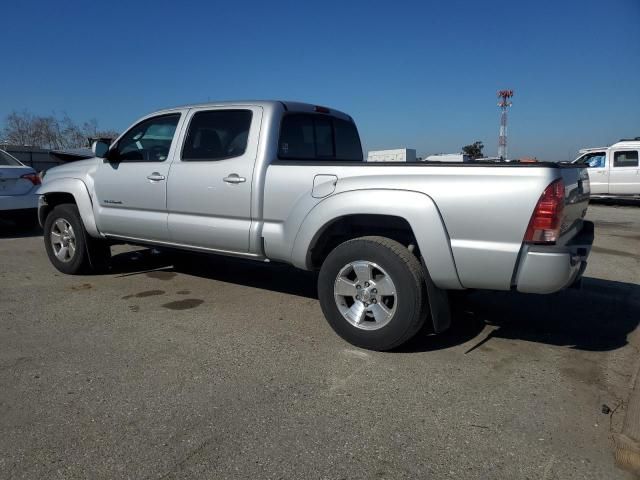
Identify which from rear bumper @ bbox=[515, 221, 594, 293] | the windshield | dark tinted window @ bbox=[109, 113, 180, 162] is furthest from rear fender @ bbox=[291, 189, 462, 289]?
the windshield

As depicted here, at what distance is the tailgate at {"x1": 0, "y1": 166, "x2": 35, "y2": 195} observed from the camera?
8859 mm

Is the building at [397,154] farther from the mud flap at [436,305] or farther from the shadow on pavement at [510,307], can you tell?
the mud flap at [436,305]

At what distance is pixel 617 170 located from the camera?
57.3 ft

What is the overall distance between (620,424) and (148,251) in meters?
6.42

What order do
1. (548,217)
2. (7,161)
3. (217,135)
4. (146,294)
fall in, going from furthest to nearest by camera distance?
(7,161)
(146,294)
(217,135)
(548,217)

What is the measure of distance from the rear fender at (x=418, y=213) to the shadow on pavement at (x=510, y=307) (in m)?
0.74

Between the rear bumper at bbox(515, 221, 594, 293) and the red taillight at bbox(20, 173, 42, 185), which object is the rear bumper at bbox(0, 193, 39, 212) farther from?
the rear bumper at bbox(515, 221, 594, 293)

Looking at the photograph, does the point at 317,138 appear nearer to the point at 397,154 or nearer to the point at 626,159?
the point at 397,154

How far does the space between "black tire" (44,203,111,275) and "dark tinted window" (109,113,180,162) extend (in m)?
0.96

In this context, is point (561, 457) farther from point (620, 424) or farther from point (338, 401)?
point (338, 401)

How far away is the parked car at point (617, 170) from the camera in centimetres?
1727

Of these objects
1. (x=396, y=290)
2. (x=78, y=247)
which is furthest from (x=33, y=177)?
(x=396, y=290)

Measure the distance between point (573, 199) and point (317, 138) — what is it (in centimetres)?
253

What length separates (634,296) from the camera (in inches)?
Answer: 223
